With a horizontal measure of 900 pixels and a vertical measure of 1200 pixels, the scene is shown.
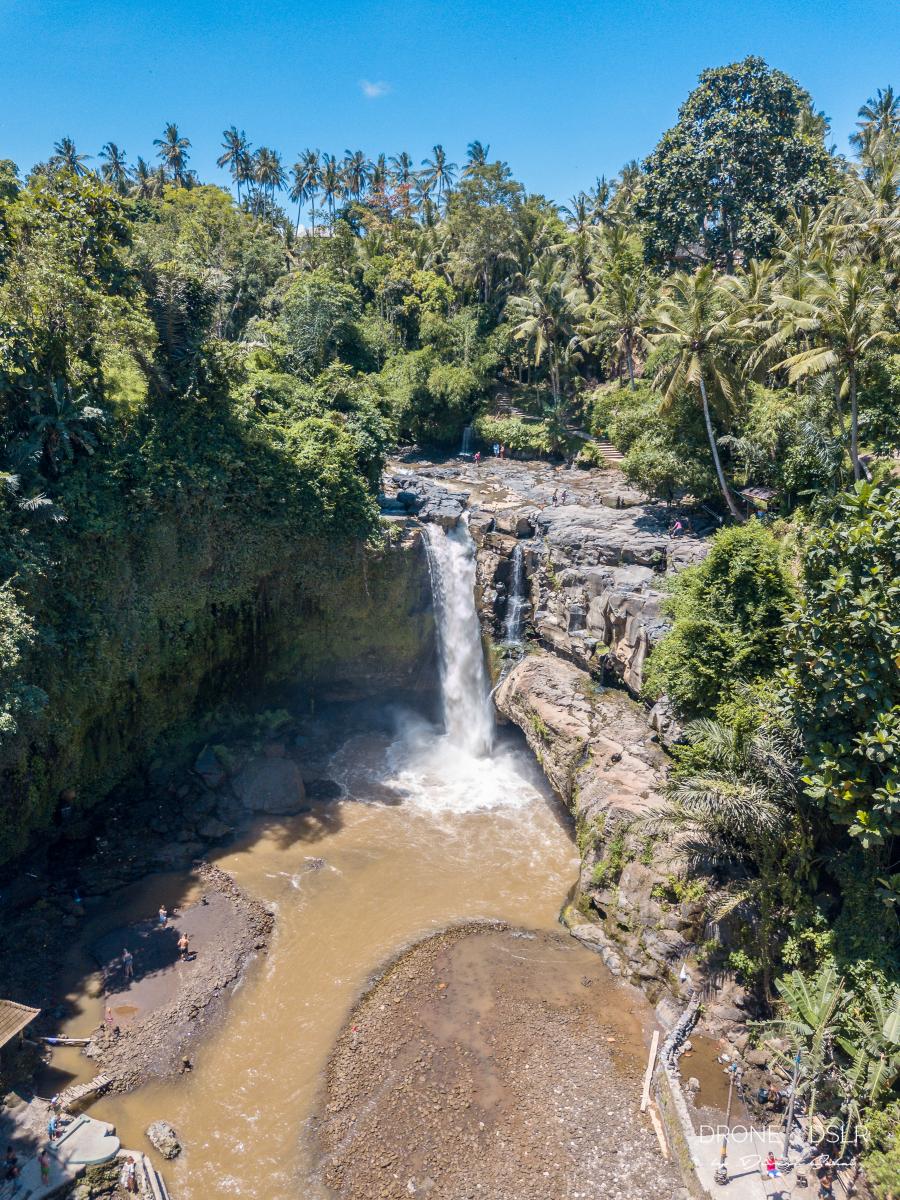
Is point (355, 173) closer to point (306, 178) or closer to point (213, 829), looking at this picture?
point (306, 178)

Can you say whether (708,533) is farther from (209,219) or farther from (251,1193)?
(209,219)

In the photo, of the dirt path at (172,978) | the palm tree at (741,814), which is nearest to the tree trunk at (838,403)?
the palm tree at (741,814)

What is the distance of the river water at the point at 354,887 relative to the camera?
1627 cm

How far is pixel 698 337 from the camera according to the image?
28.5 m

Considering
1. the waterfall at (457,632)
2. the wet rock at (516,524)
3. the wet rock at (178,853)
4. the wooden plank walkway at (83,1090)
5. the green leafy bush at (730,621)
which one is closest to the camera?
the wooden plank walkway at (83,1090)

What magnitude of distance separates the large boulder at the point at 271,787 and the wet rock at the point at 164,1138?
12000 mm

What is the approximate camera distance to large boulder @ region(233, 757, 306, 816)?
2766 cm

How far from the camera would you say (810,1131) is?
14.8 m

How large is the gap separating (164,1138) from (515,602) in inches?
880

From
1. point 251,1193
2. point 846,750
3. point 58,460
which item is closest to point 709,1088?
point 846,750

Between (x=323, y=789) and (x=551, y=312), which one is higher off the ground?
(x=551, y=312)

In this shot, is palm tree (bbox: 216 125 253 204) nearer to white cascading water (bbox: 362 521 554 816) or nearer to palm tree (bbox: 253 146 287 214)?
palm tree (bbox: 253 146 287 214)

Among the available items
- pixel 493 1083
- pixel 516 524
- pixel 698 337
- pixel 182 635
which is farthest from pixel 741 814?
pixel 182 635

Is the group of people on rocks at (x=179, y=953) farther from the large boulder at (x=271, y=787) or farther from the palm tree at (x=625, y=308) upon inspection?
the palm tree at (x=625, y=308)
